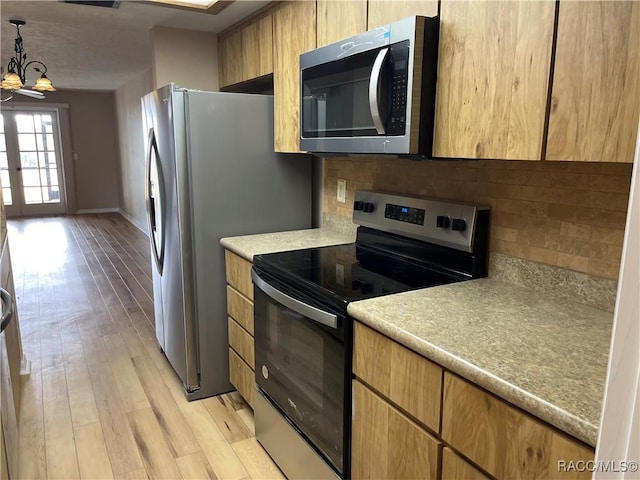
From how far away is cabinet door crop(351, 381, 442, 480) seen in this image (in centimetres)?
122

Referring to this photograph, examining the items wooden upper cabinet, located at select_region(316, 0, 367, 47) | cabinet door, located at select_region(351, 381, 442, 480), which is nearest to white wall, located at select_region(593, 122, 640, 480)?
cabinet door, located at select_region(351, 381, 442, 480)

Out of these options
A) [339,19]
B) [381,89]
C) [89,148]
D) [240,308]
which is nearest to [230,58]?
[339,19]

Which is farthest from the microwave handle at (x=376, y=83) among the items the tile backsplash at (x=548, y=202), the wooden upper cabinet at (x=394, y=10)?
the tile backsplash at (x=548, y=202)

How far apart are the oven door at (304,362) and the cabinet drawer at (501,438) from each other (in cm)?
44

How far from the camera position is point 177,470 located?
204cm

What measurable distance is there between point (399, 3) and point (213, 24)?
169 centimetres

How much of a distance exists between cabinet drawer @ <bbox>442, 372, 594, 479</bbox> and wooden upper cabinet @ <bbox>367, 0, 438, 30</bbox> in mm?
1111

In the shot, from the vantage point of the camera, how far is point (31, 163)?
8.83 metres

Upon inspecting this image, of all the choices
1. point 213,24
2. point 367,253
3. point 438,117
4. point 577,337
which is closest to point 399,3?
point 438,117

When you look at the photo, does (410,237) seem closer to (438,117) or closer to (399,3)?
(438,117)

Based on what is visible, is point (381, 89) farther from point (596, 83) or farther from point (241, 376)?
point (241, 376)

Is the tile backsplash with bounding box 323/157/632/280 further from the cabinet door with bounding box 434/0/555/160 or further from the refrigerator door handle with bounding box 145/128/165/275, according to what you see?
the refrigerator door handle with bounding box 145/128/165/275

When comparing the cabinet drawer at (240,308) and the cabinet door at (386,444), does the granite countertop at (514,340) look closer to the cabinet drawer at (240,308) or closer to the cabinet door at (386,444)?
the cabinet door at (386,444)

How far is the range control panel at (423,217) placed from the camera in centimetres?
171
